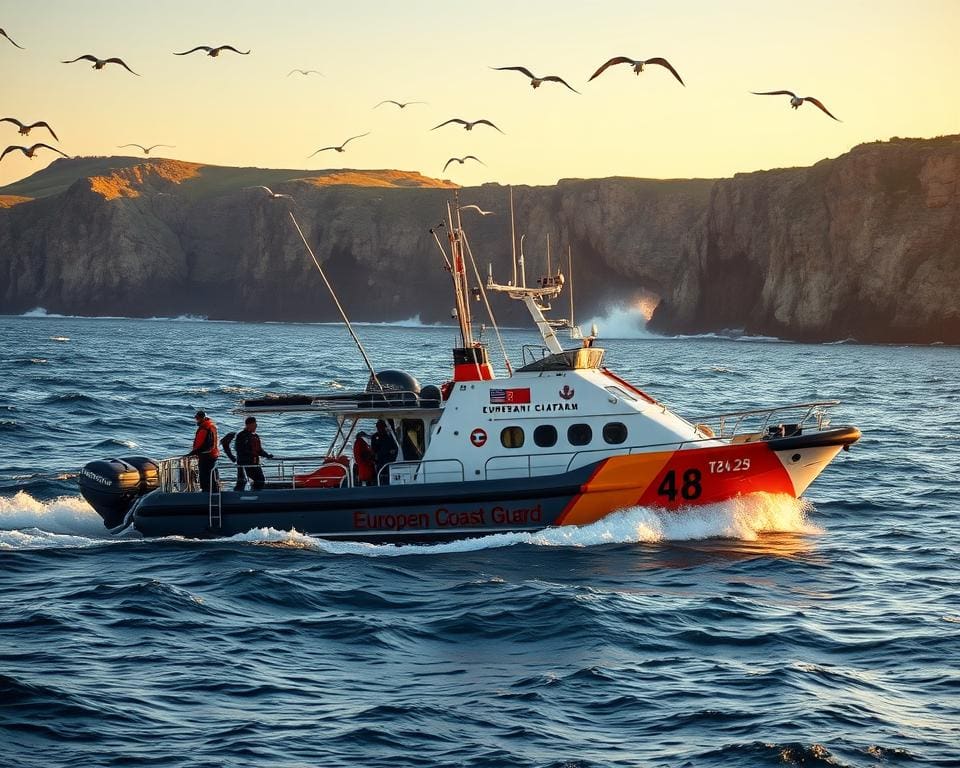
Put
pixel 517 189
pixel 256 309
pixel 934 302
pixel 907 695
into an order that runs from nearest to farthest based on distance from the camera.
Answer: pixel 907 695 < pixel 934 302 < pixel 517 189 < pixel 256 309

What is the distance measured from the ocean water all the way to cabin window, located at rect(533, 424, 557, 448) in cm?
132

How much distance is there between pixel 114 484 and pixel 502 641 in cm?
760

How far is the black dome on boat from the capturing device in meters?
18.8

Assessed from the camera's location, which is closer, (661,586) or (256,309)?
(661,586)

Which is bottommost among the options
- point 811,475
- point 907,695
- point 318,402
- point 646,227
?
point 907,695

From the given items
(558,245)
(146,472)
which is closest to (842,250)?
(558,245)

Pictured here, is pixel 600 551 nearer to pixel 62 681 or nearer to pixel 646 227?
pixel 62 681

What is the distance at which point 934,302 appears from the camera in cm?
8331

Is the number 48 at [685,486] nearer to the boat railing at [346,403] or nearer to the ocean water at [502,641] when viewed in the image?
the ocean water at [502,641]

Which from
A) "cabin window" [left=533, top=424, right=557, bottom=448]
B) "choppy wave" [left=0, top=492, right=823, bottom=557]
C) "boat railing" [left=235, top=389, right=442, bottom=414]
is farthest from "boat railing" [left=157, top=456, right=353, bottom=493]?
"cabin window" [left=533, top=424, right=557, bottom=448]

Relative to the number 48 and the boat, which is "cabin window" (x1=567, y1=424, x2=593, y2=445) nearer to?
the boat

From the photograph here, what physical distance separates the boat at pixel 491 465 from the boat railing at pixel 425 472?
15 mm

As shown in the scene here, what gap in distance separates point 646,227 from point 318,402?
98.6 m

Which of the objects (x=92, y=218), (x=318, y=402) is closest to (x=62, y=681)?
(x=318, y=402)
